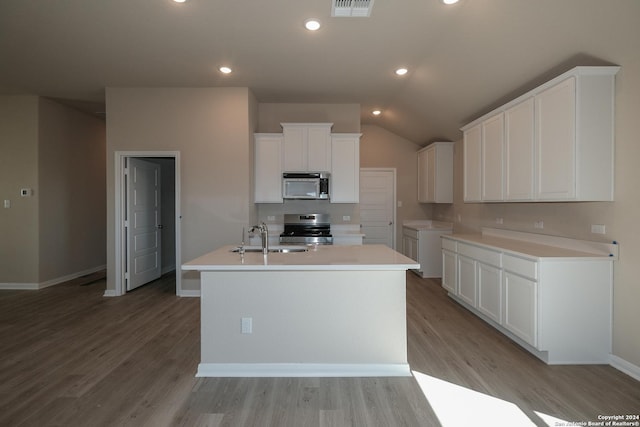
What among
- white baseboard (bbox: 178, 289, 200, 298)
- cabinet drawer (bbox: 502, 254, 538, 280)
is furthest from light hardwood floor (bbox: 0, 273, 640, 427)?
white baseboard (bbox: 178, 289, 200, 298)

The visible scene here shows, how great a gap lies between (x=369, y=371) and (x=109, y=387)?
193 cm

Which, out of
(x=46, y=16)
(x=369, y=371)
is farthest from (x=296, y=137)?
(x=369, y=371)

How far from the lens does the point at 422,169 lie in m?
6.67

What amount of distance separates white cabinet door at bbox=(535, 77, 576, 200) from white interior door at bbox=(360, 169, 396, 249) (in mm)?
3979

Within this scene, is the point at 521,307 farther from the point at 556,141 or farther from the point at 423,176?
the point at 423,176

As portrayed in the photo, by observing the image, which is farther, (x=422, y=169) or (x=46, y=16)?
(x=422, y=169)

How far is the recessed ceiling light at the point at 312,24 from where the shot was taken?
3.14 m

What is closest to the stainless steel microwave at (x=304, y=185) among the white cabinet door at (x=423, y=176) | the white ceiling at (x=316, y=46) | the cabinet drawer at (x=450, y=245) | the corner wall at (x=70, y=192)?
the white ceiling at (x=316, y=46)

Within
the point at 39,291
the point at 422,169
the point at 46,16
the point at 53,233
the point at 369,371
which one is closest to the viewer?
the point at 369,371

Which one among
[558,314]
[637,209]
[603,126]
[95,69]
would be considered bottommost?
[558,314]

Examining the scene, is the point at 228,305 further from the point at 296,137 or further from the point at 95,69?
the point at 95,69

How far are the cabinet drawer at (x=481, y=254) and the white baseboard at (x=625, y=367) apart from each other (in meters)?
1.10

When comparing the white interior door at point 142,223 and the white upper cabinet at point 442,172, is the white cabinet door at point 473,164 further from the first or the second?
the white interior door at point 142,223

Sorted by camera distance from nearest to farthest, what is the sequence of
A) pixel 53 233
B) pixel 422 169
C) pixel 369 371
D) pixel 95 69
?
1. pixel 369 371
2. pixel 95 69
3. pixel 53 233
4. pixel 422 169
